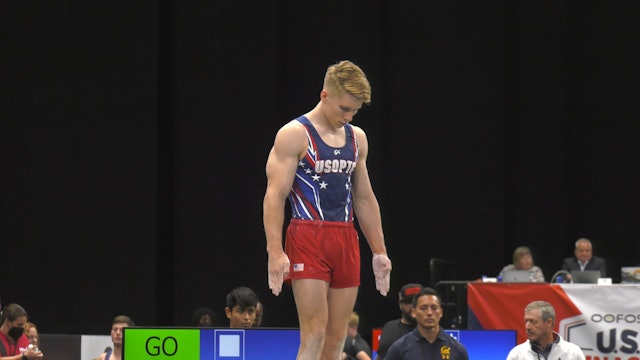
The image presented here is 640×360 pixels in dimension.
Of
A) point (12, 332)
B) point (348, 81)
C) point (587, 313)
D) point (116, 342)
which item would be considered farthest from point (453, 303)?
point (348, 81)

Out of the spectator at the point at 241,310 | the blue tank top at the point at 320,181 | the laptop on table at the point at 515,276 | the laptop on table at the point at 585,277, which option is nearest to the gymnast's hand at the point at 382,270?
the blue tank top at the point at 320,181

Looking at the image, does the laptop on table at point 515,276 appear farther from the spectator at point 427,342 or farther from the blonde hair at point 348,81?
the blonde hair at point 348,81

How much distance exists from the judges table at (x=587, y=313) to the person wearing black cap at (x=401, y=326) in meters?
1.58

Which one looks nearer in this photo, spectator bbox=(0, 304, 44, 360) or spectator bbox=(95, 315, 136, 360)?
spectator bbox=(0, 304, 44, 360)

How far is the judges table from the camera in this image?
410 inches

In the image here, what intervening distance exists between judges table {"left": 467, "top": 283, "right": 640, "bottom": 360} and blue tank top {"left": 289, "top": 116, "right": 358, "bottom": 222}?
5.57 meters

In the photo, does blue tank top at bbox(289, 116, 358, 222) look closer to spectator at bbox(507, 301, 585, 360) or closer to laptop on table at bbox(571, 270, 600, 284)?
spectator at bbox(507, 301, 585, 360)

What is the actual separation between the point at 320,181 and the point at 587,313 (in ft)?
18.9

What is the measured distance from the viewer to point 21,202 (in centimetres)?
1366

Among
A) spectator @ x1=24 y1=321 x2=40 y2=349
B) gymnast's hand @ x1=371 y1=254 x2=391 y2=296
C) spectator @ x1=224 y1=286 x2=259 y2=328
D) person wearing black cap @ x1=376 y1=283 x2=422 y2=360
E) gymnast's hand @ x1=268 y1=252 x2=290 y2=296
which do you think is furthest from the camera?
spectator @ x1=24 y1=321 x2=40 y2=349

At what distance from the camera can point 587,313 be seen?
1055cm

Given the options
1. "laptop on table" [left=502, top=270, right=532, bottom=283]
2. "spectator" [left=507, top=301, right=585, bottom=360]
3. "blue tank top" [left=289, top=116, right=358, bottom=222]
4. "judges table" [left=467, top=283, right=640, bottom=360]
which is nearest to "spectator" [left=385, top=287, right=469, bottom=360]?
"spectator" [left=507, top=301, right=585, bottom=360]

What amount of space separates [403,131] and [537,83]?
71.5 inches

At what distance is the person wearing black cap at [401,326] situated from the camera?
942cm
